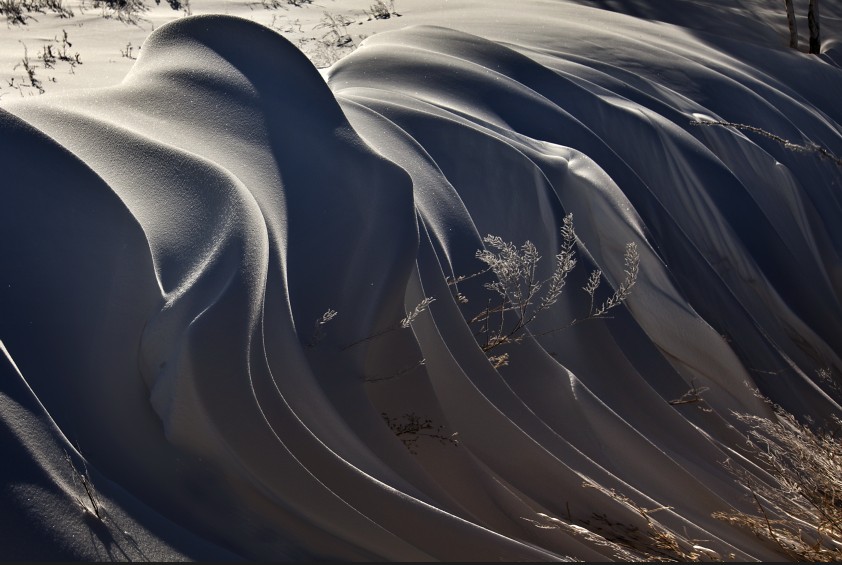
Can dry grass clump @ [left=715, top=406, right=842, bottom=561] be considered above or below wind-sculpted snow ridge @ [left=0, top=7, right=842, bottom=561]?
below

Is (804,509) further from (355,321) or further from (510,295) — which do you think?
(355,321)

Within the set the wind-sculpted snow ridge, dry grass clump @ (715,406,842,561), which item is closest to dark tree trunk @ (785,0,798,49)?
the wind-sculpted snow ridge

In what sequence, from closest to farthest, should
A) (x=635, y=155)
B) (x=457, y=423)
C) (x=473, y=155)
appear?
(x=457, y=423) < (x=473, y=155) < (x=635, y=155)

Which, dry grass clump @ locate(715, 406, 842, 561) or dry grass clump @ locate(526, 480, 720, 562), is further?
dry grass clump @ locate(715, 406, 842, 561)

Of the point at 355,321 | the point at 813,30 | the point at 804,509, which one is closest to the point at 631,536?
the point at 804,509

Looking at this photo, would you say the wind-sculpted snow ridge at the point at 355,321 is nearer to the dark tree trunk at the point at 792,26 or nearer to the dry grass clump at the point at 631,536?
the dry grass clump at the point at 631,536

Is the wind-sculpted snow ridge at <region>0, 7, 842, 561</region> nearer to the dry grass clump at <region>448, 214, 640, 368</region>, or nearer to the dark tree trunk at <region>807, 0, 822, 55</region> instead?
the dry grass clump at <region>448, 214, 640, 368</region>

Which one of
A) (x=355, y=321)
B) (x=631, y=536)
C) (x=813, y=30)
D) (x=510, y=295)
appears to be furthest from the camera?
(x=813, y=30)

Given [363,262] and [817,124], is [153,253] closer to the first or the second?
[363,262]

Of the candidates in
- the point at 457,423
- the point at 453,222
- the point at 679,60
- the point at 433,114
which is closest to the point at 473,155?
the point at 433,114
